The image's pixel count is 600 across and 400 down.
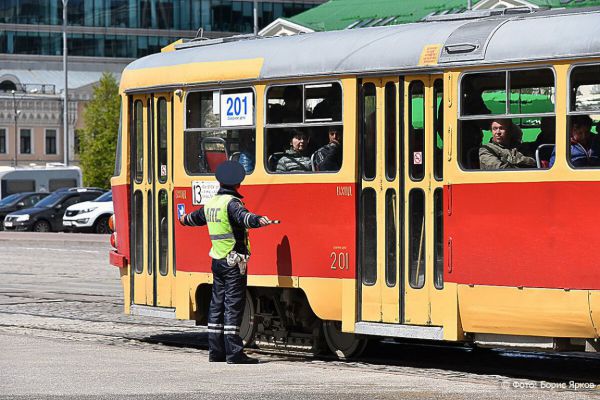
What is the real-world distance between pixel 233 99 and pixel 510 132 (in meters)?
3.00

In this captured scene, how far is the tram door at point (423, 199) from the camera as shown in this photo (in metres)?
12.4

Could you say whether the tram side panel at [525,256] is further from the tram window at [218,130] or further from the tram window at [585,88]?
the tram window at [218,130]

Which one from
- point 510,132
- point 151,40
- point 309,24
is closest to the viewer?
point 510,132

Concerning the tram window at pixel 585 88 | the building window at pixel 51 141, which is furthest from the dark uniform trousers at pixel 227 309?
the building window at pixel 51 141

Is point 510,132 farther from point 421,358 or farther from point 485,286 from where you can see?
point 421,358

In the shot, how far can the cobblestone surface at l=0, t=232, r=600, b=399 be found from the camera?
440 inches

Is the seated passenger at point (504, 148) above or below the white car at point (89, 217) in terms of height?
above

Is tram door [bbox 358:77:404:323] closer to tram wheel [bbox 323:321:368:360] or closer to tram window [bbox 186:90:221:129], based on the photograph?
tram wheel [bbox 323:321:368:360]

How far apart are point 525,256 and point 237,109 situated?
3.37 metres

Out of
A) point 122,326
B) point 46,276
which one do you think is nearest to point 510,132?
point 122,326

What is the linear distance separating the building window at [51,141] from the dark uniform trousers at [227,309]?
94868mm

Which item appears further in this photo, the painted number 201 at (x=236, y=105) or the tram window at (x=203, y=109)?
the tram window at (x=203, y=109)

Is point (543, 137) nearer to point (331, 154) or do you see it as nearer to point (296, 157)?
point (331, 154)

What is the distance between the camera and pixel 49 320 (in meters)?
17.9
